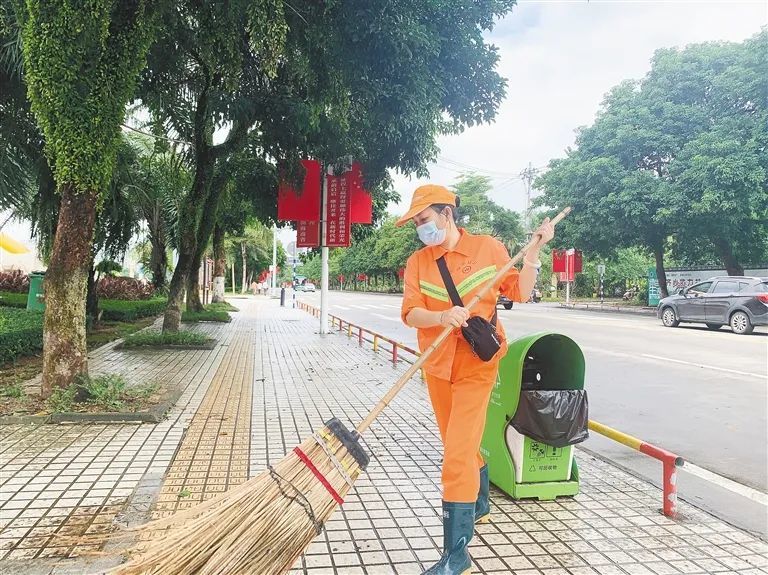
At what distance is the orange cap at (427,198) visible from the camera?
9.02 ft

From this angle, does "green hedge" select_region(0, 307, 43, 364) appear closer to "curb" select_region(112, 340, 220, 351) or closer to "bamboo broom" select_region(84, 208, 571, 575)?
"curb" select_region(112, 340, 220, 351)

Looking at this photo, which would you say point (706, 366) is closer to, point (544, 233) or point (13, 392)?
point (544, 233)

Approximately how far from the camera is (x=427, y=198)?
2.77m

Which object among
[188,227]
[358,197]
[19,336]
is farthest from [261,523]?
[358,197]

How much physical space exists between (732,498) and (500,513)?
1.74 m

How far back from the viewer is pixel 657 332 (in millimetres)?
14641

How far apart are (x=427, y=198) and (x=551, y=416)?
1.54 m

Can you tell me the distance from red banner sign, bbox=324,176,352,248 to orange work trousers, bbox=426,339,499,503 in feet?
36.8

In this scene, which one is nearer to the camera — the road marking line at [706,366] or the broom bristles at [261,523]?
the broom bristles at [261,523]

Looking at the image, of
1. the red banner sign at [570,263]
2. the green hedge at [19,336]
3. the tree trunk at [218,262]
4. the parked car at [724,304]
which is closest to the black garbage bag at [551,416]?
the green hedge at [19,336]

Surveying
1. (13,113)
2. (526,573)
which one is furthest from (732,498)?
(13,113)

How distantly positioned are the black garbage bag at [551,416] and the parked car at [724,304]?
1278 centimetres

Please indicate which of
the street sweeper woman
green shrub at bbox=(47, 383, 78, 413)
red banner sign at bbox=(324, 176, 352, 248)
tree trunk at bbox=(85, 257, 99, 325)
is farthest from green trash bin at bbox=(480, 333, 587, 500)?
tree trunk at bbox=(85, 257, 99, 325)

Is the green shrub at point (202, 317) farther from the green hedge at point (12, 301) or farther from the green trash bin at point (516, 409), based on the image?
the green trash bin at point (516, 409)
